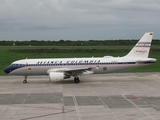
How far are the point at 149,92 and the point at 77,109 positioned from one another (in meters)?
9.39

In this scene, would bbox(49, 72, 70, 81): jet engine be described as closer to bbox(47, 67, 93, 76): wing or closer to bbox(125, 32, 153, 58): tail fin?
bbox(47, 67, 93, 76): wing

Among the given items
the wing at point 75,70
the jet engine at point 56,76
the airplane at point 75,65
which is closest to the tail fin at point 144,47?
the airplane at point 75,65

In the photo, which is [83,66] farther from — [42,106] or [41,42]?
[41,42]

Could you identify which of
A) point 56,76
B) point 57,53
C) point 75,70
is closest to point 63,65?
point 75,70

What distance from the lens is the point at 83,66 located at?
33.9 m

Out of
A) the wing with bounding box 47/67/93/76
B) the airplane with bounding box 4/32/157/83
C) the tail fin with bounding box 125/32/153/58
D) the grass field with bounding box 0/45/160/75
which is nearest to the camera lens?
the wing with bounding box 47/67/93/76

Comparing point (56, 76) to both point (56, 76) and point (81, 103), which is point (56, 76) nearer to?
point (56, 76)

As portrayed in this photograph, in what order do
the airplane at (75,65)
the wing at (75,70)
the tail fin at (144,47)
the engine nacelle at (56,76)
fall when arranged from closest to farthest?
the engine nacelle at (56,76) → the wing at (75,70) → the airplane at (75,65) → the tail fin at (144,47)

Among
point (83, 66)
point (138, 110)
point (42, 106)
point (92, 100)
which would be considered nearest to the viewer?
point (138, 110)

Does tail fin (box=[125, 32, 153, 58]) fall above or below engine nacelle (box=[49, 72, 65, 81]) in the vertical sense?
above

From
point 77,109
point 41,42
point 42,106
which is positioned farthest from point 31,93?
point 41,42

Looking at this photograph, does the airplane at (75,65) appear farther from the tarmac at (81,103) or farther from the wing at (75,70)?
the tarmac at (81,103)

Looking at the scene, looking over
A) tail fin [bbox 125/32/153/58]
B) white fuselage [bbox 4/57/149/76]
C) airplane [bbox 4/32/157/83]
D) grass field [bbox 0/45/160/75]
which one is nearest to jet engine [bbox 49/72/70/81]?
airplane [bbox 4/32/157/83]

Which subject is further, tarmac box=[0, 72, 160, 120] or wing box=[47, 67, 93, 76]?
wing box=[47, 67, 93, 76]
